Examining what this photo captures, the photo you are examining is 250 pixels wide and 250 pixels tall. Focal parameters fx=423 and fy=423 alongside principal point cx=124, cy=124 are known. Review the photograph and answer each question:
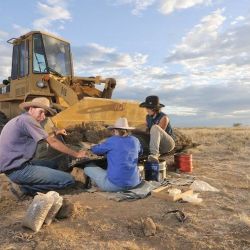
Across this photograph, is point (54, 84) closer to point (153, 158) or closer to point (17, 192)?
point (153, 158)

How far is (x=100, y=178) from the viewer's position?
6594 millimetres

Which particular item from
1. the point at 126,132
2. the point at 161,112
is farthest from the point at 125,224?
the point at 161,112

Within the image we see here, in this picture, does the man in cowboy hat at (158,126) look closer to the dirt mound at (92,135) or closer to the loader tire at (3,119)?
the dirt mound at (92,135)

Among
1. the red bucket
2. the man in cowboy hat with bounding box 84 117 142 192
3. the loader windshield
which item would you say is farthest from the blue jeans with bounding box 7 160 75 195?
the loader windshield

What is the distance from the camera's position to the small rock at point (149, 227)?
470 cm

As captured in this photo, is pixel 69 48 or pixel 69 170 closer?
pixel 69 170

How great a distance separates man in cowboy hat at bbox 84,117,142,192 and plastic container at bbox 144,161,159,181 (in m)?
0.95

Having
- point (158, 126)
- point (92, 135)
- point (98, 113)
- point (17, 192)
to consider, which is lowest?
point (17, 192)

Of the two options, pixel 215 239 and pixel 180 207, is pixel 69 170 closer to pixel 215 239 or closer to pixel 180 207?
pixel 180 207

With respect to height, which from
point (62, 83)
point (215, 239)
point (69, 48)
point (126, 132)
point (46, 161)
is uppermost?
point (69, 48)

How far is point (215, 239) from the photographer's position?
15.3 feet

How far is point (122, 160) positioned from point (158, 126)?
203cm

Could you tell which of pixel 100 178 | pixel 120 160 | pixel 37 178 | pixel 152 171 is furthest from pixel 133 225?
pixel 152 171

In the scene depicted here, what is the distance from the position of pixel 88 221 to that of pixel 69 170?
2.63 metres
